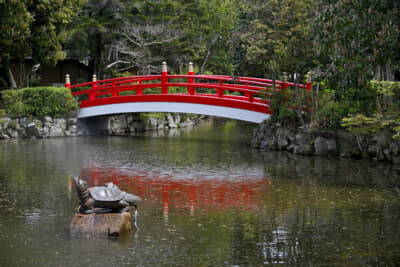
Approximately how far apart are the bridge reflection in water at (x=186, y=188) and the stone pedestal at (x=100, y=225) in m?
1.36

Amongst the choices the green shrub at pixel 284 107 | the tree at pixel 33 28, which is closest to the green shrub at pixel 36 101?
the tree at pixel 33 28

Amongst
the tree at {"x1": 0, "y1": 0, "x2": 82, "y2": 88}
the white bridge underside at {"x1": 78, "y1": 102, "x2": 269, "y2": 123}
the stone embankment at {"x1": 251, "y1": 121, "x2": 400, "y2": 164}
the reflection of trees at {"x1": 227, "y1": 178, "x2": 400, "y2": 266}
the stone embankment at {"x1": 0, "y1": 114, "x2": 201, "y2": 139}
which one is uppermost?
the tree at {"x1": 0, "y1": 0, "x2": 82, "y2": 88}

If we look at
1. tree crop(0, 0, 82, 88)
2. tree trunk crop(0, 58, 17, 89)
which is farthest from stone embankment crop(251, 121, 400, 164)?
tree trunk crop(0, 58, 17, 89)

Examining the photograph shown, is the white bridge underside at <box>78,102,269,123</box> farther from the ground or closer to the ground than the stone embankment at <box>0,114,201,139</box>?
farther from the ground

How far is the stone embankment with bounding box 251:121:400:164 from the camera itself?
15.0m

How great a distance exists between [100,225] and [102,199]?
0.36 metres

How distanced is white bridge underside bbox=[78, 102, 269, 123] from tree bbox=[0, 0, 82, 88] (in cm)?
309

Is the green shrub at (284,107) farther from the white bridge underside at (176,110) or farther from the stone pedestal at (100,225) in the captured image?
the stone pedestal at (100,225)

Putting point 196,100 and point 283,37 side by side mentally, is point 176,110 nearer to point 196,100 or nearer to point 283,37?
point 196,100

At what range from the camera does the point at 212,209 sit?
9609mm

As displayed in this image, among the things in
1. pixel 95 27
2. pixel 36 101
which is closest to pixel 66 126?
pixel 36 101

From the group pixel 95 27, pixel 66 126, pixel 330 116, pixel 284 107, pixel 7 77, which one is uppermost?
pixel 95 27

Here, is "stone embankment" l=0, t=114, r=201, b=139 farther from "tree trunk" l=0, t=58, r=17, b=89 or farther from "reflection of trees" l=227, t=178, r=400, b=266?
"reflection of trees" l=227, t=178, r=400, b=266

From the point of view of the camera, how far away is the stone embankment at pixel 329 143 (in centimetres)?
1501
